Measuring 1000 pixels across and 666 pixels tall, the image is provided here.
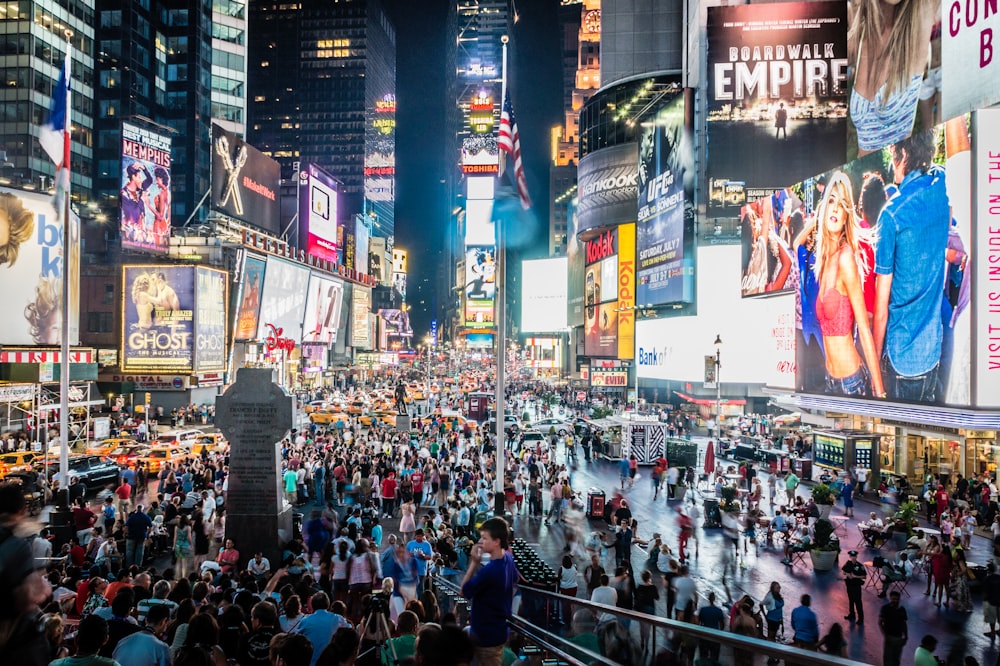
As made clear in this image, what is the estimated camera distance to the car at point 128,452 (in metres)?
27.1

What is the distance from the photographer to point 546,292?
89812 mm

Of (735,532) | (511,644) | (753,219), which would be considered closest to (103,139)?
(753,219)

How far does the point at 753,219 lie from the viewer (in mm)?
41906

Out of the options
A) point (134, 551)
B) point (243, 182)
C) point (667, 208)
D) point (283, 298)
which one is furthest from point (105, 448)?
point (667, 208)

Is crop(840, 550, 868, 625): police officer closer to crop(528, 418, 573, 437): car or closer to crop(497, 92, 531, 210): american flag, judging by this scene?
crop(497, 92, 531, 210): american flag

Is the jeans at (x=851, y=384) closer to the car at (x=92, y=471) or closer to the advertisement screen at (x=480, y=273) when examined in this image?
the car at (x=92, y=471)

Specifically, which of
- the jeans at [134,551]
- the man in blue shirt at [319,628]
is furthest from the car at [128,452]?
the man in blue shirt at [319,628]

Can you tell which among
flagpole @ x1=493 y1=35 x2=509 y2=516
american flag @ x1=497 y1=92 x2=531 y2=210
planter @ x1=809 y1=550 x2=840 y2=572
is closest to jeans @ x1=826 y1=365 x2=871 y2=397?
planter @ x1=809 y1=550 x2=840 y2=572

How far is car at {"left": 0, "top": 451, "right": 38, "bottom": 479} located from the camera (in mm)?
24372

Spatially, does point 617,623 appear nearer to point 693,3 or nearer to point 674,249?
point 674,249

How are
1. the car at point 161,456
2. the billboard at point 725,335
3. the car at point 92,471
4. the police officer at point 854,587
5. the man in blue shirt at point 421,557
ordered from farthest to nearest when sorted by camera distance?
the billboard at point 725,335, the car at point 161,456, the car at point 92,471, the man in blue shirt at point 421,557, the police officer at point 854,587

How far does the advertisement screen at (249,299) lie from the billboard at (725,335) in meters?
33.7

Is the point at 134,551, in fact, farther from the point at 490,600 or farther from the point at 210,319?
the point at 210,319

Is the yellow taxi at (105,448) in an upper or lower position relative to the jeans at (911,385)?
lower
